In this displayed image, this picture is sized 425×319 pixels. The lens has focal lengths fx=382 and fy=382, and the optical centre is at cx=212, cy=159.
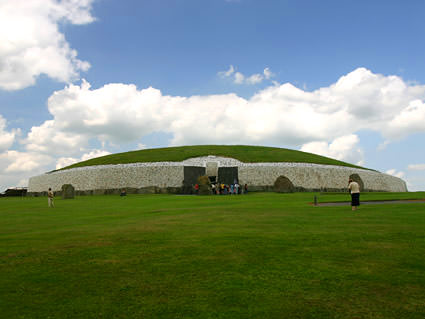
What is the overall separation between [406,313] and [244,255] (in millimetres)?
3922

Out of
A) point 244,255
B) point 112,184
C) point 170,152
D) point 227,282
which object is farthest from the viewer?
point 170,152

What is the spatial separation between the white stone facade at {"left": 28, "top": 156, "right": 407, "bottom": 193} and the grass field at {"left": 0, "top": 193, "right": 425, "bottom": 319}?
41647 mm

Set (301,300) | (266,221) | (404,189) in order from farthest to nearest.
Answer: (404,189), (266,221), (301,300)

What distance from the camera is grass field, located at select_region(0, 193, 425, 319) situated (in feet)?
19.8

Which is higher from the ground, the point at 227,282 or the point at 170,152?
the point at 170,152

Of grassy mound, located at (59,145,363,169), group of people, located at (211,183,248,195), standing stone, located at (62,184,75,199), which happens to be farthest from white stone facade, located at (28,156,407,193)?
standing stone, located at (62,184,75,199)

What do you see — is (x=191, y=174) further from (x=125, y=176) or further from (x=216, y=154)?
(x=216, y=154)

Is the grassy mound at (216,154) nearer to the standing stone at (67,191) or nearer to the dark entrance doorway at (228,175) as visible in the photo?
the dark entrance doorway at (228,175)

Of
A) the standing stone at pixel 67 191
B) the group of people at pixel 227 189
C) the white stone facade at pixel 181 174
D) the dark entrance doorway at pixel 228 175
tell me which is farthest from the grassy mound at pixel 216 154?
A: the standing stone at pixel 67 191

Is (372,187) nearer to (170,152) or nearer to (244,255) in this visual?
(170,152)

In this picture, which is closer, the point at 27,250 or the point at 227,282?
the point at 227,282

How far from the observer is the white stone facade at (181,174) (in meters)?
54.4

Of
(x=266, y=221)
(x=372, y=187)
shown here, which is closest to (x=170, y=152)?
(x=372, y=187)

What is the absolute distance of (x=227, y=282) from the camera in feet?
23.5
